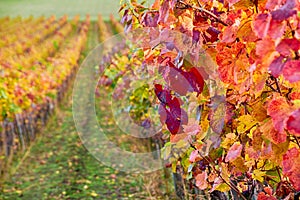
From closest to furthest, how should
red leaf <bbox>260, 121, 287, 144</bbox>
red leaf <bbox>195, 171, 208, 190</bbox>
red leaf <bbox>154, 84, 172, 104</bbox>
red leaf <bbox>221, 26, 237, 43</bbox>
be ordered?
red leaf <bbox>260, 121, 287, 144</bbox>, red leaf <bbox>221, 26, 237, 43</bbox>, red leaf <bbox>154, 84, 172, 104</bbox>, red leaf <bbox>195, 171, 208, 190</bbox>

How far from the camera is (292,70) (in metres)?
0.94

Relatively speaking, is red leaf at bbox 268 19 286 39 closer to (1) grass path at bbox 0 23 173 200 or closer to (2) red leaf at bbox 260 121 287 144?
(2) red leaf at bbox 260 121 287 144

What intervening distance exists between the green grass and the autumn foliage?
4253 centimetres

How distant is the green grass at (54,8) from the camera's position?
44.6m

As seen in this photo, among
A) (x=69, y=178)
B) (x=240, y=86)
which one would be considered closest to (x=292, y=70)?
(x=240, y=86)

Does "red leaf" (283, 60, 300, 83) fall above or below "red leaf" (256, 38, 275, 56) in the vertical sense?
below

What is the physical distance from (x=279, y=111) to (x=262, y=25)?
0.23 meters

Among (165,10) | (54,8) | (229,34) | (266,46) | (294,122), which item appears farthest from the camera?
(54,8)

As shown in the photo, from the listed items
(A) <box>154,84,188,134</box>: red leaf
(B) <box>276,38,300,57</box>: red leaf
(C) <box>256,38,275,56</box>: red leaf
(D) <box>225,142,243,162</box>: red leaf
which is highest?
(C) <box>256,38,275,56</box>: red leaf

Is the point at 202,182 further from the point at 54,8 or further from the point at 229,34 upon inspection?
the point at 54,8

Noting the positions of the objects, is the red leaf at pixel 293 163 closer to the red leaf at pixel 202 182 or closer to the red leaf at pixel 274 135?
the red leaf at pixel 274 135

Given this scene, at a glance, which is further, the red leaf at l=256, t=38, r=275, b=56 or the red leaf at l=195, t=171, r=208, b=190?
the red leaf at l=195, t=171, r=208, b=190

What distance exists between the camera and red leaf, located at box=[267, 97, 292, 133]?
3.48ft

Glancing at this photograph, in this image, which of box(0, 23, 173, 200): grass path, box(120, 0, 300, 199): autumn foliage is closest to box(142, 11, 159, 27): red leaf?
box(120, 0, 300, 199): autumn foliage
